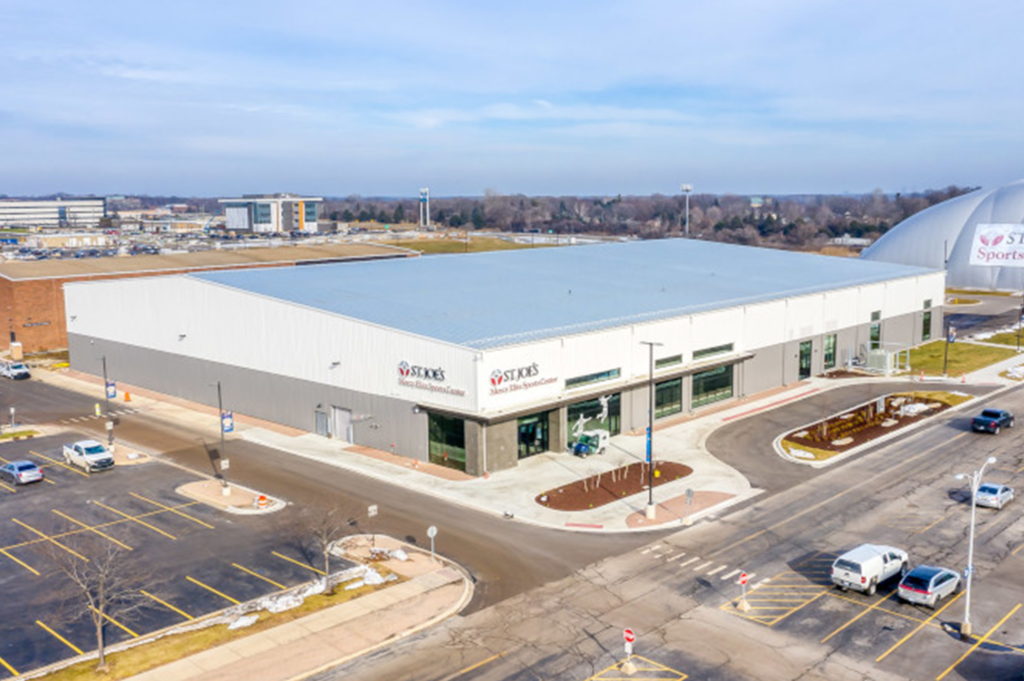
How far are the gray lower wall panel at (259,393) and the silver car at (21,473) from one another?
1543cm

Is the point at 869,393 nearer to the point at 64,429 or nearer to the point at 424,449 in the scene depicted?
the point at 424,449

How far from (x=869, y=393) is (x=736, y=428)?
16228 millimetres

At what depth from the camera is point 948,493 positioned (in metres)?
44.6

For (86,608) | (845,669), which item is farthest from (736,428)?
(86,608)

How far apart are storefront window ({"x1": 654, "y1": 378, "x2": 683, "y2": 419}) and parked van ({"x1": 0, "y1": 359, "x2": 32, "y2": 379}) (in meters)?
56.8

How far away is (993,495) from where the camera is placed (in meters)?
42.2

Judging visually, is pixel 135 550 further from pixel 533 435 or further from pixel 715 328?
pixel 715 328

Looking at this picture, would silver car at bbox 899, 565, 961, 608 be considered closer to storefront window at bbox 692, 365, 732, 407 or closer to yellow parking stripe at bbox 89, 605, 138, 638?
yellow parking stripe at bbox 89, 605, 138, 638

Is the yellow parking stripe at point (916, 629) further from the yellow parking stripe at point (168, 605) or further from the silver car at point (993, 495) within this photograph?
the yellow parking stripe at point (168, 605)

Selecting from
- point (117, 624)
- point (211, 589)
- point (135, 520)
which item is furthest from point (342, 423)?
point (117, 624)

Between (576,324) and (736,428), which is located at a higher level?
(576,324)

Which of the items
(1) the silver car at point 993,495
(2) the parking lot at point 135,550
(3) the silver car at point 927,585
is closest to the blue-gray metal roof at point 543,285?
(2) the parking lot at point 135,550

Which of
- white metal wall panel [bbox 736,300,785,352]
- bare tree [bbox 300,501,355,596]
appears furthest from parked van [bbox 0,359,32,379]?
white metal wall panel [bbox 736,300,785,352]

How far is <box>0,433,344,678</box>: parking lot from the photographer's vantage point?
30922 millimetres
